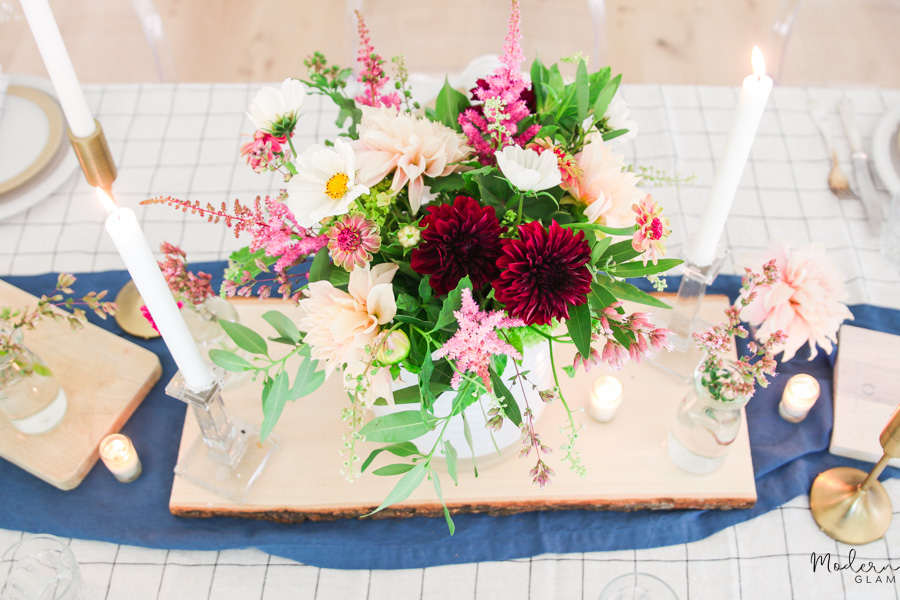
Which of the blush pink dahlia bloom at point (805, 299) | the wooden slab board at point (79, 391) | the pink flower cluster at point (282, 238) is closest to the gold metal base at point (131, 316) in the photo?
the wooden slab board at point (79, 391)

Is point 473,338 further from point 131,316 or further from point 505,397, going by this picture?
point 131,316

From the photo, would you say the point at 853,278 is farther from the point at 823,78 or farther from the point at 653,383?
the point at 823,78

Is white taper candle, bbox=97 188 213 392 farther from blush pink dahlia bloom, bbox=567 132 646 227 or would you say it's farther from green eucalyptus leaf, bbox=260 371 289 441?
blush pink dahlia bloom, bbox=567 132 646 227

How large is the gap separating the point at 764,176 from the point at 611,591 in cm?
68

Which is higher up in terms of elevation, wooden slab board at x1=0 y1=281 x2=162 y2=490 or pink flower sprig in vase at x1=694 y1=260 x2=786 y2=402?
pink flower sprig in vase at x1=694 y1=260 x2=786 y2=402

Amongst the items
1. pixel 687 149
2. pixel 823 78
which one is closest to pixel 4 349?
pixel 687 149

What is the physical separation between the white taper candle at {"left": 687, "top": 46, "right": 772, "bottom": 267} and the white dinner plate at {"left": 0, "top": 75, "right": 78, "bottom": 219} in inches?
Answer: 34.8

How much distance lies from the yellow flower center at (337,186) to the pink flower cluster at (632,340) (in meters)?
0.22

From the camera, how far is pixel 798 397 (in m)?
0.81

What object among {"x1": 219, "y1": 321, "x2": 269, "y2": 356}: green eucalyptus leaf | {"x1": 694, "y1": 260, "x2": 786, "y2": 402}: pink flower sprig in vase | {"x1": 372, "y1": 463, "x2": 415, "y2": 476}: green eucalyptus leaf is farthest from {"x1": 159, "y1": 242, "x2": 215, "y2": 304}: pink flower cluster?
{"x1": 694, "y1": 260, "x2": 786, "y2": 402}: pink flower sprig in vase

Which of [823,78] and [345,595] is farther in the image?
[823,78]

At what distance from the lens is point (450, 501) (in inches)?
29.6

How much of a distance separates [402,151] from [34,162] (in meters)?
0.73

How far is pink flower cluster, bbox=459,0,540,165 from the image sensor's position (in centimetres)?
57
